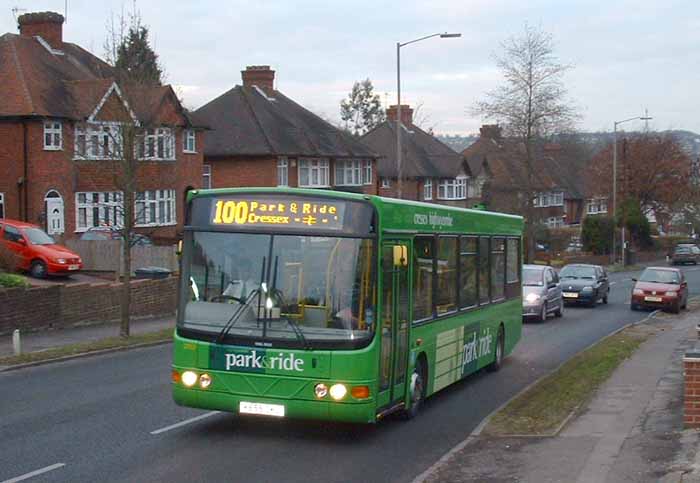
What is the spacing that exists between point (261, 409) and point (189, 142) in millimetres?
37983

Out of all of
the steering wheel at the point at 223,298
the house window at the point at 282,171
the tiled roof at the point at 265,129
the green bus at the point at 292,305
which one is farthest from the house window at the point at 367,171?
the steering wheel at the point at 223,298

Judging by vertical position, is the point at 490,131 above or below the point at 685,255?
above

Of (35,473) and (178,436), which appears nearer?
(35,473)

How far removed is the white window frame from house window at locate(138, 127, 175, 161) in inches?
1422

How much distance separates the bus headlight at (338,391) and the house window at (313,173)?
47.6m

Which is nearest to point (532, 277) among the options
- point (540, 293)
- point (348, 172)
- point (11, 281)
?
point (540, 293)

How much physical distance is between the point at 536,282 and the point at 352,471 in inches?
806

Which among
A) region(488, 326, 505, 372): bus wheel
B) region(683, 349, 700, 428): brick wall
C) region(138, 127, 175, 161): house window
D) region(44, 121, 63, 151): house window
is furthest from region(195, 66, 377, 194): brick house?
region(683, 349, 700, 428): brick wall

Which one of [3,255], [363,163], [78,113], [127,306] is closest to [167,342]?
[127,306]

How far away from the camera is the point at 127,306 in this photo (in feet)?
73.3

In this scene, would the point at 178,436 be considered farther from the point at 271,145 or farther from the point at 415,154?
the point at 415,154

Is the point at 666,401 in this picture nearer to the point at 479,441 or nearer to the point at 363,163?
the point at 479,441

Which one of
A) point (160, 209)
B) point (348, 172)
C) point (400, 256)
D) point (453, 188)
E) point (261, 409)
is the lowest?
point (261, 409)

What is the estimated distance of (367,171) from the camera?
214 feet
